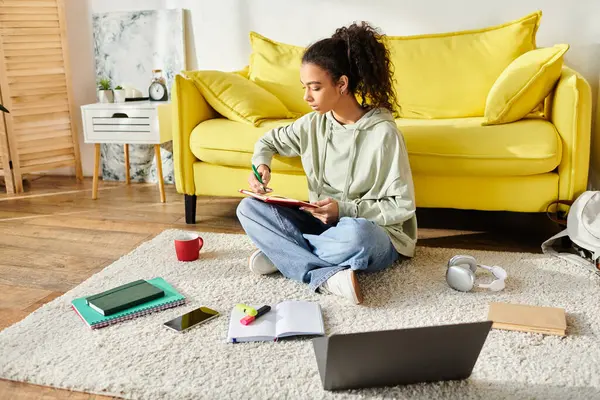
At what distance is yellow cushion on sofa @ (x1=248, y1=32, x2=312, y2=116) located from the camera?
2.69m

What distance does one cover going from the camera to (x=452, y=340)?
1.12m

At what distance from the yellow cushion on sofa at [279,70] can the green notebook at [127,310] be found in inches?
50.0

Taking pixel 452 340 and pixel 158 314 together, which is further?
pixel 158 314

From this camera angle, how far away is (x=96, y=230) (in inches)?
96.1

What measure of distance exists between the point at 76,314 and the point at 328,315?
28.6 inches

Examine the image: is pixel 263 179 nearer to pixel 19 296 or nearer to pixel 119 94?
pixel 19 296

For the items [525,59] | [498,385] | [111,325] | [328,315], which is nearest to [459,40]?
[525,59]

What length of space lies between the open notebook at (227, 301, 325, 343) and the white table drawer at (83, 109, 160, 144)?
155cm

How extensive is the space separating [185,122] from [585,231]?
1.61 m

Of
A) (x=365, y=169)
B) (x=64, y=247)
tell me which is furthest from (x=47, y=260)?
(x=365, y=169)

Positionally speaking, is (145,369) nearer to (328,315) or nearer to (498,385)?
(328,315)

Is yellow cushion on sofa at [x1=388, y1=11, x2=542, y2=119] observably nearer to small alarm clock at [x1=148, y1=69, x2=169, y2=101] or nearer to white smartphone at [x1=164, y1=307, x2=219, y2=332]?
small alarm clock at [x1=148, y1=69, x2=169, y2=101]

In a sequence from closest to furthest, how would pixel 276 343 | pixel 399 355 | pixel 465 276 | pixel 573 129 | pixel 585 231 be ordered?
1. pixel 399 355
2. pixel 276 343
3. pixel 465 276
4. pixel 585 231
5. pixel 573 129

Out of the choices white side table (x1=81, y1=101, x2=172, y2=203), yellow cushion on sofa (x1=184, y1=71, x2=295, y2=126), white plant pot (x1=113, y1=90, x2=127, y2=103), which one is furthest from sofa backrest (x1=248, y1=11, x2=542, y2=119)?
white plant pot (x1=113, y1=90, x2=127, y2=103)
